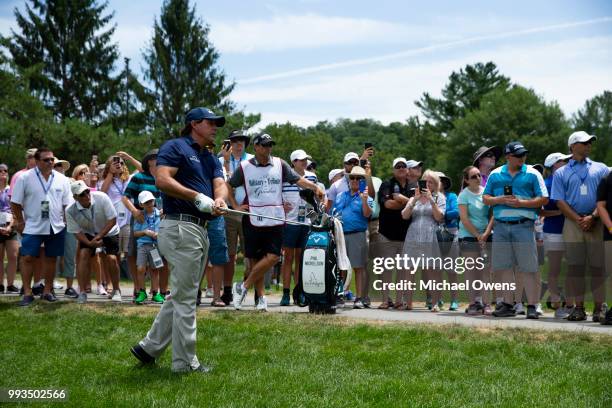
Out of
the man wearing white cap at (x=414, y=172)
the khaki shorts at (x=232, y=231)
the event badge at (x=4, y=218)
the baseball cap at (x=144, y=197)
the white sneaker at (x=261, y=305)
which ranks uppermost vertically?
the man wearing white cap at (x=414, y=172)

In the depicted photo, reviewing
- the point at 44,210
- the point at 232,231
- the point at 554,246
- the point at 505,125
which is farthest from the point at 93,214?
the point at 505,125

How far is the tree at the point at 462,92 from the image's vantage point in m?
85.6

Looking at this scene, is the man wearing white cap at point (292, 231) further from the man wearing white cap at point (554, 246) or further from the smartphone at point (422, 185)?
the man wearing white cap at point (554, 246)

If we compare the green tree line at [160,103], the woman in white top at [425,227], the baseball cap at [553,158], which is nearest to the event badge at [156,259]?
the woman in white top at [425,227]

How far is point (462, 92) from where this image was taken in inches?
3420

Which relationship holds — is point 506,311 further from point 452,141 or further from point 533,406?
point 452,141

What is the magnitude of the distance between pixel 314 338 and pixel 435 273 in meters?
3.53

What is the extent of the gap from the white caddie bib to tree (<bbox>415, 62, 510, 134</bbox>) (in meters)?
75.6

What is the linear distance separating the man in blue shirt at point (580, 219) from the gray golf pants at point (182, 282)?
5.31 m

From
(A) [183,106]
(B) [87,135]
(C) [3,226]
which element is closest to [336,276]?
(C) [3,226]

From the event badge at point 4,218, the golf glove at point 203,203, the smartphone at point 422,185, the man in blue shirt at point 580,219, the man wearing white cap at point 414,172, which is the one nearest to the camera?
the golf glove at point 203,203

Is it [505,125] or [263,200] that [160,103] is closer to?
[505,125]

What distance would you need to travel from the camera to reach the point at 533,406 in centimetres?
606

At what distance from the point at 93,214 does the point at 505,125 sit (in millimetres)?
60744
